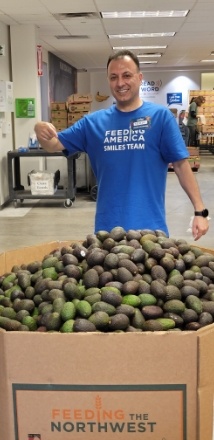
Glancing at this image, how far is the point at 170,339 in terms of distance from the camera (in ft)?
3.84

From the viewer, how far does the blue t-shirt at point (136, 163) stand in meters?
2.52

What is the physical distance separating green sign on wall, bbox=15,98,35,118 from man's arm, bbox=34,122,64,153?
21.7 feet

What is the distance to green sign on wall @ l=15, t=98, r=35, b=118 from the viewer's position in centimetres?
915

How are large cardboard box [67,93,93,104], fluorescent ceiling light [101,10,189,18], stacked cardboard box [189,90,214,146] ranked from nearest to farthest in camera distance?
fluorescent ceiling light [101,10,189,18], large cardboard box [67,93,93,104], stacked cardboard box [189,90,214,146]

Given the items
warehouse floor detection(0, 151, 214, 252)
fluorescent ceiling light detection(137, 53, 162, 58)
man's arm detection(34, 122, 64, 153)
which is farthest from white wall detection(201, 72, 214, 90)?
man's arm detection(34, 122, 64, 153)

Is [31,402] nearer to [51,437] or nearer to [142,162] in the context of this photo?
[51,437]

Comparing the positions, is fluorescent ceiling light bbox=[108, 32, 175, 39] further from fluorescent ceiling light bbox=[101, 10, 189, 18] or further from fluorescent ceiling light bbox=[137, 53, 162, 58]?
fluorescent ceiling light bbox=[137, 53, 162, 58]

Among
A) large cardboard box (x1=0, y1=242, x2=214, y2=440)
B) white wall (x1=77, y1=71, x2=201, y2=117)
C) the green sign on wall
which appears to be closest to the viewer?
large cardboard box (x1=0, y1=242, x2=214, y2=440)

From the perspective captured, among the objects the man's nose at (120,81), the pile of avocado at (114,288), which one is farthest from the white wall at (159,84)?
the pile of avocado at (114,288)

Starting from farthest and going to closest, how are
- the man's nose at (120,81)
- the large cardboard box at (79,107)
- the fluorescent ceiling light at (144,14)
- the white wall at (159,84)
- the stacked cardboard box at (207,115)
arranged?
the white wall at (159,84)
the stacked cardboard box at (207,115)
the large cardboard box at (79,107)
the fluorescent ceiling light at (144,14)
the man's nose at (120,81)

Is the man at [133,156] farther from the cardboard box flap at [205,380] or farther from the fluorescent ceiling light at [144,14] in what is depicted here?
the fluorescent ceiling light at [144,14]

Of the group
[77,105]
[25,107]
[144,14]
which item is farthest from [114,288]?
[77,105]

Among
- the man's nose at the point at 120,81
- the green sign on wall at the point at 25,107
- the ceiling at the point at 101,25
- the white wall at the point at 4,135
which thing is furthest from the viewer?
the green sign on wall at the point at 25,107

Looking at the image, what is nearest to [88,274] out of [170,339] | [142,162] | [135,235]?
[135,235]
